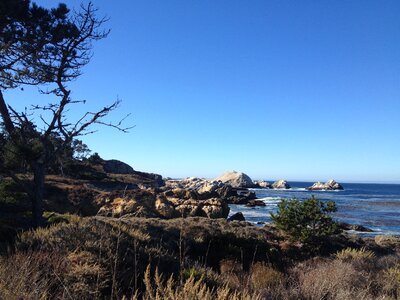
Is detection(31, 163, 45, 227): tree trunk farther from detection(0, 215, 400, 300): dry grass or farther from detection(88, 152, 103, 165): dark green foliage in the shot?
detection(88, 152, 103, 165): dark green foliage

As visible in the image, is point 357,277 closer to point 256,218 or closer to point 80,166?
point 256,218

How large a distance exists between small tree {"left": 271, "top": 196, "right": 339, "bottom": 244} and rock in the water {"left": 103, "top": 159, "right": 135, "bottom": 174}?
55.6 metres

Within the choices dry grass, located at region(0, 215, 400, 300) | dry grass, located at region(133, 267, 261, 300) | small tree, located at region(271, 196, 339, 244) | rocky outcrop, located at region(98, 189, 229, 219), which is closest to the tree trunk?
dry grass, located at region(0, 215, 400, 300)

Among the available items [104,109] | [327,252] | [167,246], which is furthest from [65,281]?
[327,252]

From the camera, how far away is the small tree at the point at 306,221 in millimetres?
18469

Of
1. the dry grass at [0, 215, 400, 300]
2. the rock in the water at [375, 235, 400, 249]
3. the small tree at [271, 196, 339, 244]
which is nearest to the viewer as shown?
the dry grass at [0, 215, 400, 300]

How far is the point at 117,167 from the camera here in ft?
244

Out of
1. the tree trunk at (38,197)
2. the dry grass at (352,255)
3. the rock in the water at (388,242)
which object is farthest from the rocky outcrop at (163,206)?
the dry grass at (352,255)

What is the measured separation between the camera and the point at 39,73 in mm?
13484

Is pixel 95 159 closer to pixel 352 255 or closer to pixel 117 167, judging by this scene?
pixel 117 167

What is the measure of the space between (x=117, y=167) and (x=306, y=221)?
5920cm

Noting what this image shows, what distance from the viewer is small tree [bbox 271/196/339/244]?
60.6 feet

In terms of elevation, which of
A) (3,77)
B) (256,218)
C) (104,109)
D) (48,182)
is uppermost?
(3,77)

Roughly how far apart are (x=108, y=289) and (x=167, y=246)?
6.95 metres
